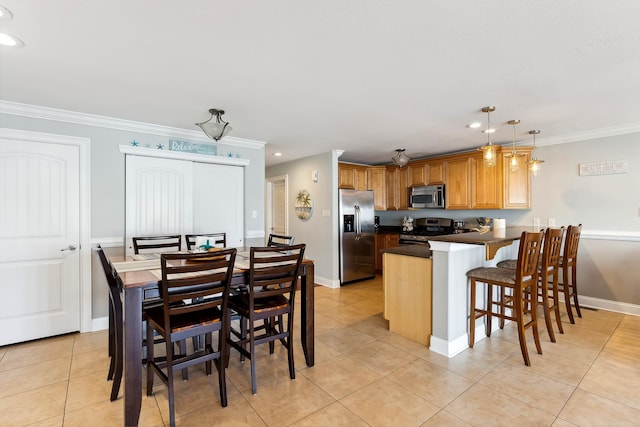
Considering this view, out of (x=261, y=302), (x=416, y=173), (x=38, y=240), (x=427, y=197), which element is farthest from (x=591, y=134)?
(x=38, y=240)

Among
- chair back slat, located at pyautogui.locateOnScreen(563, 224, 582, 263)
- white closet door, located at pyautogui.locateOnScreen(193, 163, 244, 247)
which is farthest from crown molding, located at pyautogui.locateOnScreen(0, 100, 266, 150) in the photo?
chair back slat, located at pyautogui.locateOnScreen(563, 224, 582, 263)

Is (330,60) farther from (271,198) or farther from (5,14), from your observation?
(271,198)

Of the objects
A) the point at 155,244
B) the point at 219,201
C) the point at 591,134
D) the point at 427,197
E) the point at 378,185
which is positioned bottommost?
the point at 155,244

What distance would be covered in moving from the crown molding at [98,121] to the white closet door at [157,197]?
1.09 ft

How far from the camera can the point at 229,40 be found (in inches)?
73.6

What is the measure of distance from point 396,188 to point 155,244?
429 cm

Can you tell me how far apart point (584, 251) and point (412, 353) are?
307 centimetres

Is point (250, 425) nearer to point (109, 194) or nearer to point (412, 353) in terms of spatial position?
point (412, 353)

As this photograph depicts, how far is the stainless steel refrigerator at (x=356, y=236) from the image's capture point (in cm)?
521

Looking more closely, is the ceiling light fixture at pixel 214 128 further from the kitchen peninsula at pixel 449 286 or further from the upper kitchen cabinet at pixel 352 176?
the upper kitchen cabinet at pixel 352 176

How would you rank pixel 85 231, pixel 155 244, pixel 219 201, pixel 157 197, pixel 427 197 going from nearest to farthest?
pixel 85 231 → pixel 155 244 → pixel 157 197 → pixel 219 201 → pixel 427 197

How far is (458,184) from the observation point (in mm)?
5047

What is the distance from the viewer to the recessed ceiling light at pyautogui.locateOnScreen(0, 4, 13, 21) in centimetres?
158

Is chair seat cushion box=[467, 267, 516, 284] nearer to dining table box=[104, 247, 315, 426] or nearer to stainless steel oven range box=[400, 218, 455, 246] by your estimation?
dining table box=[104, 247, 315, 426]
